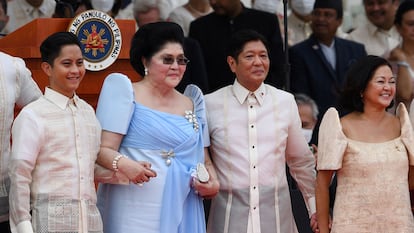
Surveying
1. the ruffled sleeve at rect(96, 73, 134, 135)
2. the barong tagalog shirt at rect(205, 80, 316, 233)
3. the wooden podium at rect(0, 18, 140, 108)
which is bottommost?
the barong tagalog shirt at rect(205, 80, 316, 233)

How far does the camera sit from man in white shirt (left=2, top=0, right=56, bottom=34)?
954cm

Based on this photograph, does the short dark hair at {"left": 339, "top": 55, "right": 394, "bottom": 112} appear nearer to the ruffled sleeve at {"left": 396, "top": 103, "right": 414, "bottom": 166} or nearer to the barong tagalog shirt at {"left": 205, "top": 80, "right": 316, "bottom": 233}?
the ruffled sleeve at {"left": 396, "top": 103, "right": 414, "bottom": 166}

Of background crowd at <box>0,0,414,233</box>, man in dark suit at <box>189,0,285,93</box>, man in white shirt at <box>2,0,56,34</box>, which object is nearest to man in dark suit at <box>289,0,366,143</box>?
man in dark suit at <box>189,0,285,93</box>

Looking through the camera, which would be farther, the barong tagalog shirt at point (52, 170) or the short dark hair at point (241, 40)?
the short dark hair at point (241, 40)

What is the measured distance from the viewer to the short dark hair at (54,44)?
5914mm

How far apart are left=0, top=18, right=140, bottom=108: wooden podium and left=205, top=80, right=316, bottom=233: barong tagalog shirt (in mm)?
616

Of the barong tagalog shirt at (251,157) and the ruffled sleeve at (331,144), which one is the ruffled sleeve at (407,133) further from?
the barong tagalog shirt at (251,157)

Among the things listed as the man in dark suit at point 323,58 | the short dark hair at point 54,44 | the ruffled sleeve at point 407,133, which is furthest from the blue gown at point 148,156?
the man in dark suit at point 323,58

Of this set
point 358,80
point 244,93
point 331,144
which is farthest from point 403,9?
point 331,144

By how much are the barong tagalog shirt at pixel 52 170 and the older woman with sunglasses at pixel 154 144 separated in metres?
Result: 0.21

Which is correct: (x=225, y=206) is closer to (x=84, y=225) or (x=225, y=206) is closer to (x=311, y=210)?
(x=311, y=210)

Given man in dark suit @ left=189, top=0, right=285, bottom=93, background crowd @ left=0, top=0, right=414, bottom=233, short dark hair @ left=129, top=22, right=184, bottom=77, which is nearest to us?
background crowd @ left=0, top=0, right=414, bottom=233

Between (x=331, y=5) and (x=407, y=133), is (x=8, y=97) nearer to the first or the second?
(x=407, y=133)

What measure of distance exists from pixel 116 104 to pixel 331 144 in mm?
1238
